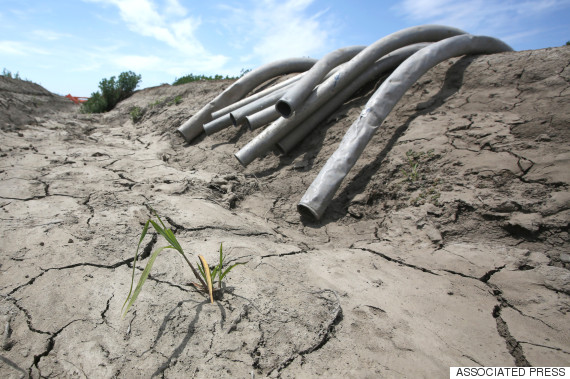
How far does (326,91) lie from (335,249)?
7.22 feet

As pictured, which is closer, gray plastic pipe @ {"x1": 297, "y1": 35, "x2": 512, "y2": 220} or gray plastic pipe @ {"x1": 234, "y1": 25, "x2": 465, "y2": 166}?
gray plastic pipe @ {"x1": 297, "y1": 35, "x2": 512, "y2": 220}

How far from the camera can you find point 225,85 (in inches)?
273

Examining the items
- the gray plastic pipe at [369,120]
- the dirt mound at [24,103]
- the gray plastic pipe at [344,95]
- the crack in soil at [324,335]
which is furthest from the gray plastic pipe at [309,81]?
the dirt mound at [24,103]

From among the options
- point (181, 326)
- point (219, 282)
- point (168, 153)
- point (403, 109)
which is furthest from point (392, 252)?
point (168, 153)

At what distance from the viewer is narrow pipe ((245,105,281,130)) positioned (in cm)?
418

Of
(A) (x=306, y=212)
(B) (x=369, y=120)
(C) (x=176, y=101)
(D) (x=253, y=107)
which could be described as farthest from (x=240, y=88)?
(A) (x=306, y=212)

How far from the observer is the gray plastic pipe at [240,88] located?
17.6 feet

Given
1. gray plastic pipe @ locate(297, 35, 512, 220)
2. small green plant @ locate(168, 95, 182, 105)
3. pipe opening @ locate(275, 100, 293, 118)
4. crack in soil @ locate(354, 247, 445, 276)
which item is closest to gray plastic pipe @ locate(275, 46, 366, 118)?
pipe opening @ locate(275, 100, 293, 118)

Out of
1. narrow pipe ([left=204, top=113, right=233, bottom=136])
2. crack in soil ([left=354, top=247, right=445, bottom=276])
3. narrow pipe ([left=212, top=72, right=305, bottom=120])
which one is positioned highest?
narrow pipe ([left=212, top=72, right=305, bottom=120])

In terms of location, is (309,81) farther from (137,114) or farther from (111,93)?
(111,93)

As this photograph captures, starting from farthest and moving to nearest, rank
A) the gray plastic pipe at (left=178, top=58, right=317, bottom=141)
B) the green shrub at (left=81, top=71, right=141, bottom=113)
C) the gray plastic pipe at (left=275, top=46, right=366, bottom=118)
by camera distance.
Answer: the green shrub at (left=81, top=71, right=141, bottom=113) → the gray plastic pipe at (left=178, top=58, right=317, bottom=141) → the gray plastic pipe at (left=275, top=46, right=366, bottom=118)

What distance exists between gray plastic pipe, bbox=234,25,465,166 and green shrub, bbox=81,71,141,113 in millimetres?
6491

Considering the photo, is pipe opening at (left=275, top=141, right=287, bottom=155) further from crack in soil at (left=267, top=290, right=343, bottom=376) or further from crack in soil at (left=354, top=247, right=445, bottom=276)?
crack in soil at (left=267, top=290, right=343, bottom=376)

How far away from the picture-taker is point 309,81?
386cm
